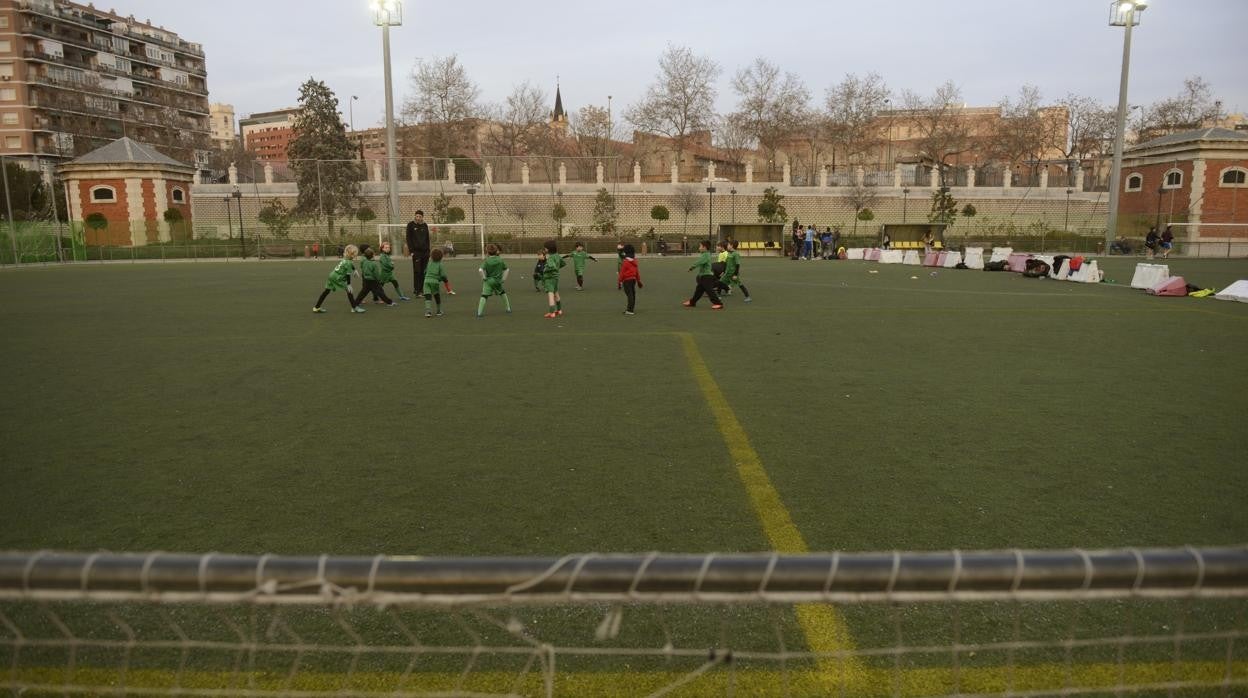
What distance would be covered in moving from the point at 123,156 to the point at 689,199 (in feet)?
126

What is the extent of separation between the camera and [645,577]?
158cm

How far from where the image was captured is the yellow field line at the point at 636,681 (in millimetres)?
2875

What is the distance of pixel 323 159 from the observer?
172ft

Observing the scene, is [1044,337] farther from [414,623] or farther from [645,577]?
[645,577]


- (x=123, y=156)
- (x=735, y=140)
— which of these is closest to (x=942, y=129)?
(x=735, y=140)

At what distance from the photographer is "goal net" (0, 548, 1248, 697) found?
159 cm

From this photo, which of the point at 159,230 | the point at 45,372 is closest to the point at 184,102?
the point at 159,230

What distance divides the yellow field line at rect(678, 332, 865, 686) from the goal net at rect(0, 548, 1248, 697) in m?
0.02

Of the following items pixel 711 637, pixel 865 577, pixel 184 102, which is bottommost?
pixel 711 637

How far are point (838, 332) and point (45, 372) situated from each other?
10323 mm

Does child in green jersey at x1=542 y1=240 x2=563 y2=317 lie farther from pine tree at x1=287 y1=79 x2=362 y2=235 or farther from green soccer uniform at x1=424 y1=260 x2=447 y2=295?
pine tree at x1=287 y1=79 x2=362 y2=235

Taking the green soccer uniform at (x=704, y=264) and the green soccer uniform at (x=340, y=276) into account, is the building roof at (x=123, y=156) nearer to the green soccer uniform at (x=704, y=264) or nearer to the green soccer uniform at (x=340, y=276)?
the green soccer uniform at (x=340, y=276)

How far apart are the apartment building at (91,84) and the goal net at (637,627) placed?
84.5 metres

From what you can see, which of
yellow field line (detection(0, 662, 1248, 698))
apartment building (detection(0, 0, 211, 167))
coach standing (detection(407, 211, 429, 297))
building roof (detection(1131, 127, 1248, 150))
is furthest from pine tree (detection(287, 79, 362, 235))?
building roof (detection(1131, 127, 1248, 150))
